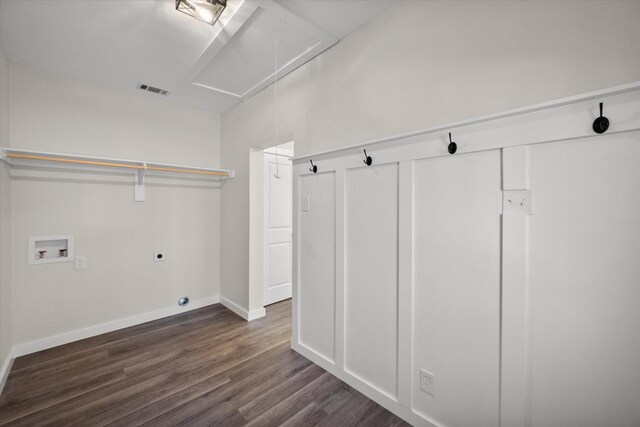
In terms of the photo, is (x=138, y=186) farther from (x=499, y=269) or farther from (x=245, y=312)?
(x=499, y=269)

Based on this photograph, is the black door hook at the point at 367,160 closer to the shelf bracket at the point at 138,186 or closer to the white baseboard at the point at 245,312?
the white baseboard at the point at 245,312

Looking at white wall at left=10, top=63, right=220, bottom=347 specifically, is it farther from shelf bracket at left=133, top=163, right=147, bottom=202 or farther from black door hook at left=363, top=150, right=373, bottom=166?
black door hook at left=363, top=150, right=373, bottom=166

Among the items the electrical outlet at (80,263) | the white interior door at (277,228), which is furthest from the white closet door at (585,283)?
the electrical outlet at (80,263)

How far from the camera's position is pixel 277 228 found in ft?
11.7

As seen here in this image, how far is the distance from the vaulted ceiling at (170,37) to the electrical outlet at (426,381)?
7.45ft

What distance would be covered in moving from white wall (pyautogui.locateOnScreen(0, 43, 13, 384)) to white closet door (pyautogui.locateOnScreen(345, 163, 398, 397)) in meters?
2.58

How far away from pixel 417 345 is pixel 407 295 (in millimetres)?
292

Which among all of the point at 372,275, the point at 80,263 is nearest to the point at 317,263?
the point at 372,275

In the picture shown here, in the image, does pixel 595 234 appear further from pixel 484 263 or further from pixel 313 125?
pixel 313 125

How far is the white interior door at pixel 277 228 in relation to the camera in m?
3.47

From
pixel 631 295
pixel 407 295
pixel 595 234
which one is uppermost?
pixel 595 234

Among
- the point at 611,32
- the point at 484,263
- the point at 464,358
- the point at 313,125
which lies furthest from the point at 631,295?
the point at 313,125

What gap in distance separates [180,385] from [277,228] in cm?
200

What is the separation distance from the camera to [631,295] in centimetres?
98
